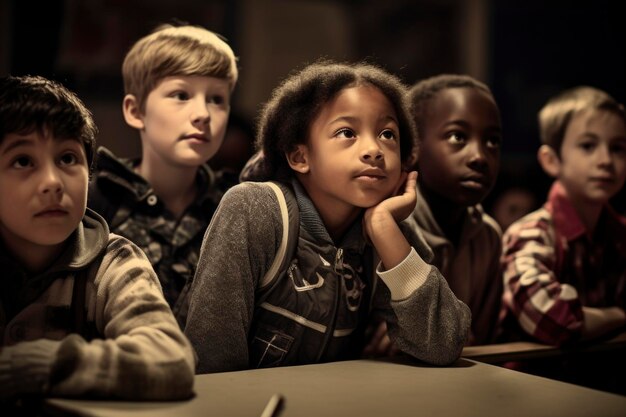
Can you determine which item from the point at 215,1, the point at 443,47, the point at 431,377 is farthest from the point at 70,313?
the point at 443,47

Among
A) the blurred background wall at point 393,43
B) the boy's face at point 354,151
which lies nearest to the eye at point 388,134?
the boy's face at point 354,151

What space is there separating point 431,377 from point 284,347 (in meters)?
0.34

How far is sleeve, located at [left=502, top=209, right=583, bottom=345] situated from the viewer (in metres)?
2.32

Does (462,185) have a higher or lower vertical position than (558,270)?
higher

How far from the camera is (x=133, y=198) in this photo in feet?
7.51

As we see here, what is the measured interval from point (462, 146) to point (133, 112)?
0.96 metres

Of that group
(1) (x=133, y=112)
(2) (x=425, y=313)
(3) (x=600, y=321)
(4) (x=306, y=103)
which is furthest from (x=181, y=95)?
(3) (x=600, y=321)

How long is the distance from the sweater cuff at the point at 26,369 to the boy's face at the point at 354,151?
2.53 ft

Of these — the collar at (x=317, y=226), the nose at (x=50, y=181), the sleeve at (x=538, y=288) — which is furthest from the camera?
the sleeve at (x=538, y=288)

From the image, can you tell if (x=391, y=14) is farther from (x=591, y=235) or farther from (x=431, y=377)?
(x=431, y=377)

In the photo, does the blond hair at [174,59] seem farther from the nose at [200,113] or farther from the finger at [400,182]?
the finger at [400,182]

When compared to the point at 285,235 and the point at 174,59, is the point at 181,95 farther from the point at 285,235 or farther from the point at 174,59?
the point at 285,235

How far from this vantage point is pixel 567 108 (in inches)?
106

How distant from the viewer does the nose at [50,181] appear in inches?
57.8
